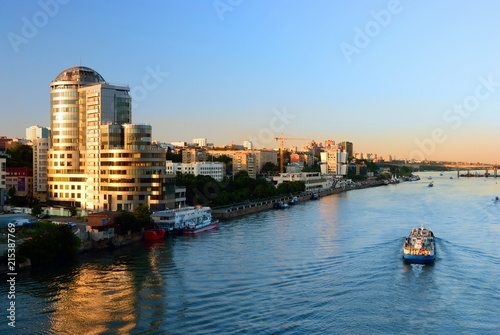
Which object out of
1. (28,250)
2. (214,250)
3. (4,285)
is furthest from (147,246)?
(4,285)

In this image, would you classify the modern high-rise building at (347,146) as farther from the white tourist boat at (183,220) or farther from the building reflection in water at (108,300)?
the building reflection in water at (108,300)

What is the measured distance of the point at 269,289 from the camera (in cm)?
824

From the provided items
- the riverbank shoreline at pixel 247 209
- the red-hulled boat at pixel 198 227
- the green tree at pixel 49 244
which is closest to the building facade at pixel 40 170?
the riverbank shoreline at pixel 247 209

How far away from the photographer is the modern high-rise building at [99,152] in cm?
1673

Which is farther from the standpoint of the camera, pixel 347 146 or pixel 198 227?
pixel 347 146

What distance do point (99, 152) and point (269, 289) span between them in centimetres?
1151

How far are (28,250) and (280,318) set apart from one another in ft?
20.3

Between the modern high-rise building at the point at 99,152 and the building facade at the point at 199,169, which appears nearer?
the modern high-rise building at the point at 99,152

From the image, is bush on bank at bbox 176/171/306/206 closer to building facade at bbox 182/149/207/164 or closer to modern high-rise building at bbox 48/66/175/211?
modern high-rise building at bbox 48/66/175/211

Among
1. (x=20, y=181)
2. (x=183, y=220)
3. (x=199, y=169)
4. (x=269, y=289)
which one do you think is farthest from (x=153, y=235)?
(x=199, y=169)

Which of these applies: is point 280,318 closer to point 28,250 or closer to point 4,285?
point 4,285

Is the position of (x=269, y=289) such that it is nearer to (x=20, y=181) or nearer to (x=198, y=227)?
(x=198, y=227)

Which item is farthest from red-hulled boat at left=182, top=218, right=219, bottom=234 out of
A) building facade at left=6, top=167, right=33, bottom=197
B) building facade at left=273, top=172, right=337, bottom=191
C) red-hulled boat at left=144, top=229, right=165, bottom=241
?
building facade at left=273, top=172, right=337, bottom=191

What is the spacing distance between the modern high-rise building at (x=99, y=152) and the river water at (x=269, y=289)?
3918 millimetres
